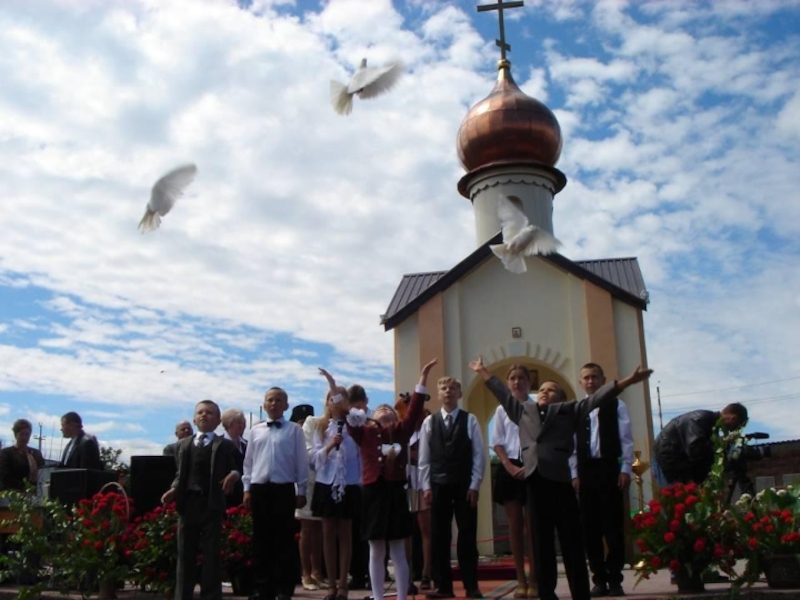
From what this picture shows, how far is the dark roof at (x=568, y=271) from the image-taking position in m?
14.2

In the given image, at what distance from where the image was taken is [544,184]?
18281 mm

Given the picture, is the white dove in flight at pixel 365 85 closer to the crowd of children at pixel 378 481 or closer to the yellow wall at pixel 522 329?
the crowd of children at pixel 378 481

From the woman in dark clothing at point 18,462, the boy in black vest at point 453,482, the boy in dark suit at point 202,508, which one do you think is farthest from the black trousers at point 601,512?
the woman in dark clothing at point 18,462

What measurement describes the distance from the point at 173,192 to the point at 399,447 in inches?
125

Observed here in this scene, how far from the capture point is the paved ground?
619 cm

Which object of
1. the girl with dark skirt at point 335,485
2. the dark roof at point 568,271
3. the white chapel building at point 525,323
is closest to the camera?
the girl with dark skirt at point 335,485

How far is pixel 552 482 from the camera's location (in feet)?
19.9

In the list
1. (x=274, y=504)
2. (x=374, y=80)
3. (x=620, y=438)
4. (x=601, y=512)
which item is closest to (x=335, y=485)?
(x=274, y=504)

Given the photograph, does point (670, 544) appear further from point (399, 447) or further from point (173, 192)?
point (173, 192)

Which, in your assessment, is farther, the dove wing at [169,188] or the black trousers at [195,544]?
the dove wing at [169,188]

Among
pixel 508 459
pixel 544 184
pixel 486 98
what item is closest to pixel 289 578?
pixel 508 459

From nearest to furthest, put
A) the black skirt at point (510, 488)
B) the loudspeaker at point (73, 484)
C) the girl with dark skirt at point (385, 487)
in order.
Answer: the girl with dark skirt at point (385, 487)
the black skirt at point (510, 488)
the loudspeaker at point (73, 484)

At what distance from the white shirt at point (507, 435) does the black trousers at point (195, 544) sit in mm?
2410

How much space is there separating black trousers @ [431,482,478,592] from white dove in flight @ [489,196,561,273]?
194 cm
